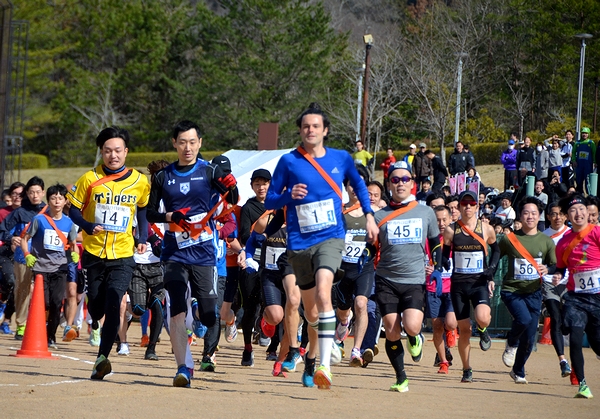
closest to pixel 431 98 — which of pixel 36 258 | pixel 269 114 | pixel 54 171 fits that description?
pixel 269 114

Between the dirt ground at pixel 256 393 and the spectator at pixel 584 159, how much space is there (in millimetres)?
14377

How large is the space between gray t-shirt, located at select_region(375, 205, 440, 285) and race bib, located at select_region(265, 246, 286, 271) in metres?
1.76

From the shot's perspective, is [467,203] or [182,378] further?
[467,203]

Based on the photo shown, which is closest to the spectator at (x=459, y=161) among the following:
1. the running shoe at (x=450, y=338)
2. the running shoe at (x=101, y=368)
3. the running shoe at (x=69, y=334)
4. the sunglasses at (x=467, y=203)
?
the running shoe at (x=450, y=338)

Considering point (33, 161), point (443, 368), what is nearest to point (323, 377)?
point (443, 368)

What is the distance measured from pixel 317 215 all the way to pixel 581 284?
3171 millimetres

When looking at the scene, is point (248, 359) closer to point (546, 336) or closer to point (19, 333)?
point (19, 333)

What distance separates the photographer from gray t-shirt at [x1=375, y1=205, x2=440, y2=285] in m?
8.95

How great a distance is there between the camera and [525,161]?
2964 cm

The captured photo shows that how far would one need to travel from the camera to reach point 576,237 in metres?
9.91

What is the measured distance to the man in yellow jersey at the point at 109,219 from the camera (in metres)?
8.54

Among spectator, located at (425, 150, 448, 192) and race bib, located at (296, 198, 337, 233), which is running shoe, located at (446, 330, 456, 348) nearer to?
race bib, located at (296, 198, 337, 233)

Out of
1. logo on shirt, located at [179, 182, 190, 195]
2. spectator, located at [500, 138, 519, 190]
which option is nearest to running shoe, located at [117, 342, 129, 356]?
logo on shirt, located at [179, 182, 190, 195]

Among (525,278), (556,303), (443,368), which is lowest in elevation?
(443,368)
